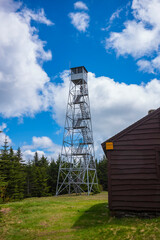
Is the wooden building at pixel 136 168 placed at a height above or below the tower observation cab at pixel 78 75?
below

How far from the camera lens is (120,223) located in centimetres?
1009

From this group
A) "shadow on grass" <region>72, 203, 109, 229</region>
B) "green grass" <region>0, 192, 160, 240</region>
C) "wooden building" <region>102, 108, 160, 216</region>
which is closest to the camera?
"green grass" <region>0, 192, 160, 240</region>

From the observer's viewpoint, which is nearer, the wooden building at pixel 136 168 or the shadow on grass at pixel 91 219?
the shadow on grass at pixel 91 219

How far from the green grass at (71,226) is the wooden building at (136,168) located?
2.83 feet

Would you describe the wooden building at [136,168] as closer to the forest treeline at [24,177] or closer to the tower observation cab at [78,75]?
the forest treeline at [24,177]

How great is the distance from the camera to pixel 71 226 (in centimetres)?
1085

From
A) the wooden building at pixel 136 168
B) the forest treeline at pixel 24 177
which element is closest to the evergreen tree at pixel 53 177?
the forest treeline at pixel 24 177

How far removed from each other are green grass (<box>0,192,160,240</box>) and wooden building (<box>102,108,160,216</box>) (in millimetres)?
863

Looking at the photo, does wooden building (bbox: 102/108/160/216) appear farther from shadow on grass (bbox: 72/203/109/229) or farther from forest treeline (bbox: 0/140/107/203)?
forest treeline (bbox: 0/140/107/203)

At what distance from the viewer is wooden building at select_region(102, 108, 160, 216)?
433 inches

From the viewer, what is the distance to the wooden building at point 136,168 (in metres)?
11.0

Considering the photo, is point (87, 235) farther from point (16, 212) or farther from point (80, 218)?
point (16, 212)

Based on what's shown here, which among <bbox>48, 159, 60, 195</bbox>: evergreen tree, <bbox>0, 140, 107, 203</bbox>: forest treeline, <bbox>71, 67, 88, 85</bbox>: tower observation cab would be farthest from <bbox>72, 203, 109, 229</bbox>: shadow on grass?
<bbox>48, 159, 60, 195</bbox>: evergreen tree

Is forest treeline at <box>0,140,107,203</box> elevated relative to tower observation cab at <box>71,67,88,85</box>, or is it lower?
lower
